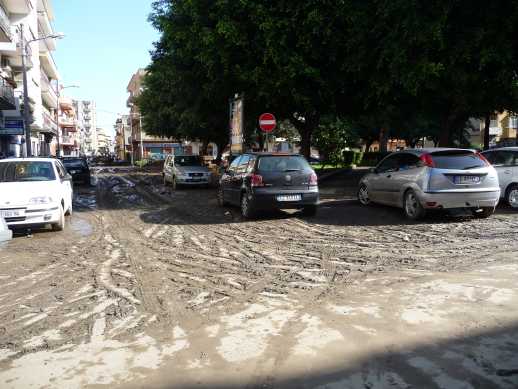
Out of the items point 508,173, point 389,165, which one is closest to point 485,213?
point 508,173

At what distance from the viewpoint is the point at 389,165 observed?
11.6 meters

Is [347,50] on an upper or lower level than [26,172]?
upper

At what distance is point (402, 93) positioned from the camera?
17.8 metres

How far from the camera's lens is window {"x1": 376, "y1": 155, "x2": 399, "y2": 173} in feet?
36.9

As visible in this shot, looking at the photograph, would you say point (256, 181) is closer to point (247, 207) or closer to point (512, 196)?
point (247, 207)

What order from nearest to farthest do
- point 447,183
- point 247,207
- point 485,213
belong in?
Result: 1. point 447,183
2. point 485,213
3. point 247,207

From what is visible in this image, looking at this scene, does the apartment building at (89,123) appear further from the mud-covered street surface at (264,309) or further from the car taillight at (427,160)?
the mud-covered street surface at (264,309)

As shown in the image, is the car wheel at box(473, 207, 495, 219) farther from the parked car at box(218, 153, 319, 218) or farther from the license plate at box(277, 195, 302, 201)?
the license plate at box(277, 195, 302, 201)

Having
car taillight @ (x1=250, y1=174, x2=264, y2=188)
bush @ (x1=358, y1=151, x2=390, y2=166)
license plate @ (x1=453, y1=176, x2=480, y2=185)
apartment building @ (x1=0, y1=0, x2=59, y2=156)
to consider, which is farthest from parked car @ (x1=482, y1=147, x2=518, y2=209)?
bush @ (x1=358, y1=151, x2=390, y2=166)

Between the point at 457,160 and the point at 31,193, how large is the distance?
339 inches

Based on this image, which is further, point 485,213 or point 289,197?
point 289,197

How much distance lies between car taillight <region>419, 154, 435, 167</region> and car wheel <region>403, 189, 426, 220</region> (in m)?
0.69

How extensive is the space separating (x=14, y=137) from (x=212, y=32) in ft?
82.2

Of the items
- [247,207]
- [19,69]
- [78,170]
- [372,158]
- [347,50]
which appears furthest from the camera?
[372,158]
